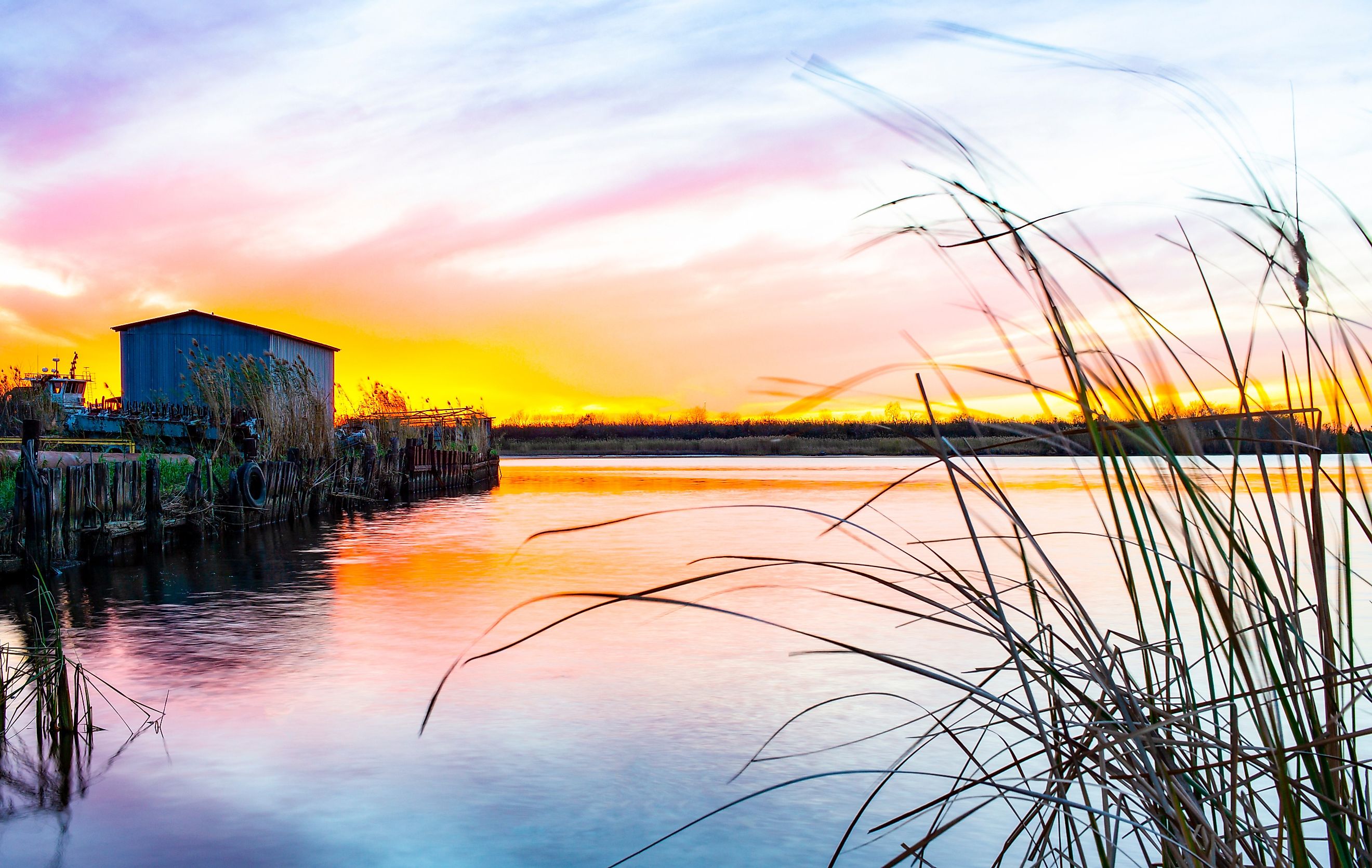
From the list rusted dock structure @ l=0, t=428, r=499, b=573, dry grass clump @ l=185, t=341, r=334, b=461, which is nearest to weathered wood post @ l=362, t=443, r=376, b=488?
rusted dock structure @ l=0, t=428, r=499, b=573

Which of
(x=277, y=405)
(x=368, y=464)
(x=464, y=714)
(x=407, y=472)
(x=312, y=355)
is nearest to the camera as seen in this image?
(x=464, y=714)

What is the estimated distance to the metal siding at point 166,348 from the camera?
24.0 metres

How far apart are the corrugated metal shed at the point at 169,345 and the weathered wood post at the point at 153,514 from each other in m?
15.5

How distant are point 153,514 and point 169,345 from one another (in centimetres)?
1745

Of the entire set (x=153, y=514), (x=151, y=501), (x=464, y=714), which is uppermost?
(x=151, y=501)

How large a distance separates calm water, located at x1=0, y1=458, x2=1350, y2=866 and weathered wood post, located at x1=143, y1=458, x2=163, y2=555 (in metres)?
0.39

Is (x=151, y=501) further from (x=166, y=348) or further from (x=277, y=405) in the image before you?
(x=166, y=348)

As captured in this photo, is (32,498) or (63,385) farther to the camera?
(63,385)

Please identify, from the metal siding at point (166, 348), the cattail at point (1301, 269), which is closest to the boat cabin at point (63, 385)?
the metal siding at point (166, 348)

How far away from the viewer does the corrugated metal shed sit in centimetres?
2394

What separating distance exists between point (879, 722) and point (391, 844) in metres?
2.08

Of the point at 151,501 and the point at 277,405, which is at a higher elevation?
the point at 277,405

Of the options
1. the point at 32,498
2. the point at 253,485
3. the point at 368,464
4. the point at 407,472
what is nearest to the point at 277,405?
the point at 368,464

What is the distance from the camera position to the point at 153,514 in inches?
344
